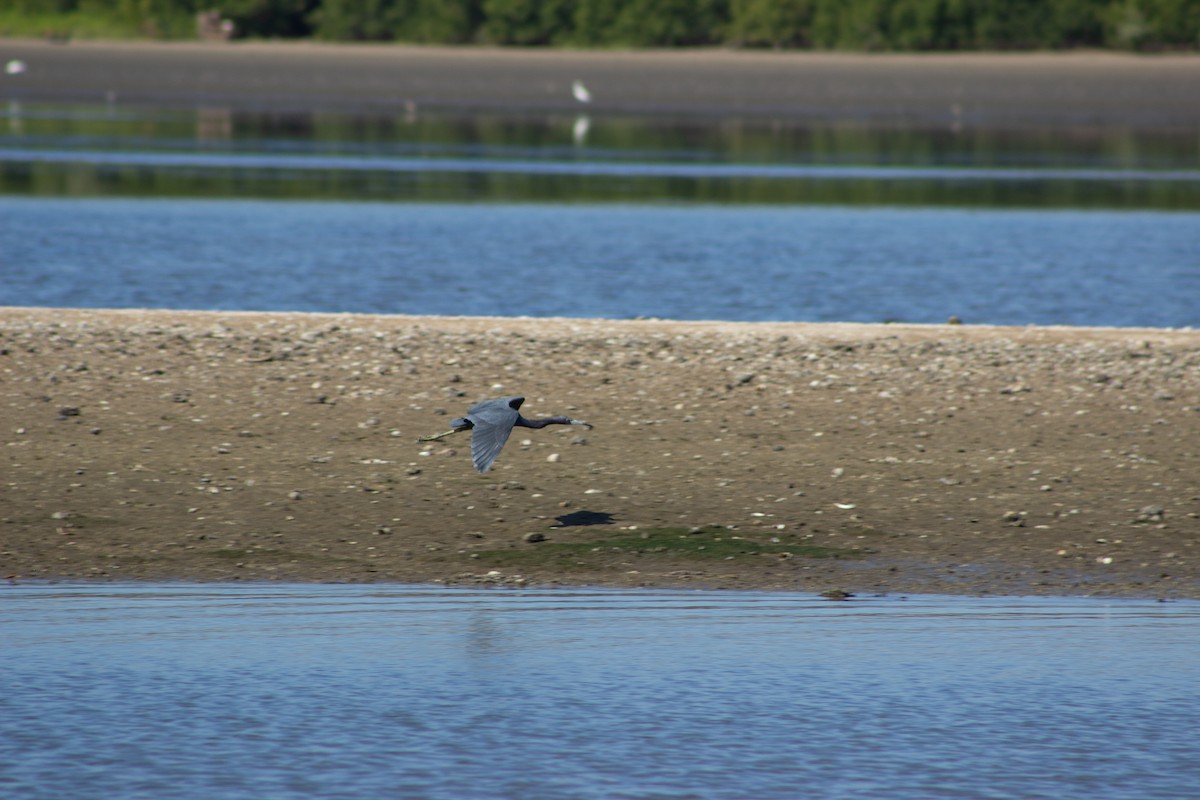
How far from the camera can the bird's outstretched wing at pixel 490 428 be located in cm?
951

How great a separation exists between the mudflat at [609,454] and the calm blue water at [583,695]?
1.71ft

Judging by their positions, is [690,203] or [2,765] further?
[690,203]

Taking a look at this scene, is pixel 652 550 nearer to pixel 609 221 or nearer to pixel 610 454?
pixel 610 454

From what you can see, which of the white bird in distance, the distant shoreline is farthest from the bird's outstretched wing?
the white bird in distance

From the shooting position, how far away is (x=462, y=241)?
2577 centimetres

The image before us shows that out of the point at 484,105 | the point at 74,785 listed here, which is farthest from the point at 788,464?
the point at 484,105

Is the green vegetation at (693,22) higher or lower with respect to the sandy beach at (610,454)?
higher

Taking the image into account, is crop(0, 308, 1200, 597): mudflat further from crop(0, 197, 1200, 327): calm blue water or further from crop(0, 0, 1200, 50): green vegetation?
crop(0, 0, 1200, 50): green vegetation

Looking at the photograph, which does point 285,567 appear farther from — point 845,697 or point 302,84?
point 302,84

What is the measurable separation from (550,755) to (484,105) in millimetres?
54010

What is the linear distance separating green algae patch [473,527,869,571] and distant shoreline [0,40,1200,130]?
46.5 meters

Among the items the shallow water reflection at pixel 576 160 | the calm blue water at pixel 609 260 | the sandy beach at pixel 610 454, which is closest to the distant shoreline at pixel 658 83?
the shallow water reflection at pixel 576 160

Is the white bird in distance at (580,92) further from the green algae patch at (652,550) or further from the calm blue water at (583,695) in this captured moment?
the calm blue water at (583,695)

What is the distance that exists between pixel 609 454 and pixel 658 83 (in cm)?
5218
